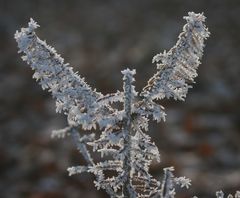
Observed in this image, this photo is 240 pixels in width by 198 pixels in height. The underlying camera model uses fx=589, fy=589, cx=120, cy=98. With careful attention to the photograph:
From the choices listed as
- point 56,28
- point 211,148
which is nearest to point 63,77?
point 211,148

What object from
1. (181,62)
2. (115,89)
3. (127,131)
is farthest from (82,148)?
(115,89)

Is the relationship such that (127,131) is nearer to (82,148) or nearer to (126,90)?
(126,90)

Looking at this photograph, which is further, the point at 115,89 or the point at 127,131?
the point at 115,89

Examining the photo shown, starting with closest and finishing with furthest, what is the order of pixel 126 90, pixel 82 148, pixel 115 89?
pixel 126 90 < pixel 82 148 < pixel 115 89

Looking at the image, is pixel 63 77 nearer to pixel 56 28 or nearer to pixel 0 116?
pixel 0 116

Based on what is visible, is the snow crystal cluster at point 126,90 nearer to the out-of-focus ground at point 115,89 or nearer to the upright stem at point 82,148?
the upright stem at point 82,148

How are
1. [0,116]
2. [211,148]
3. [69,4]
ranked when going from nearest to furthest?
1. [211,148]
2. [0,116]
3. [69,4]
